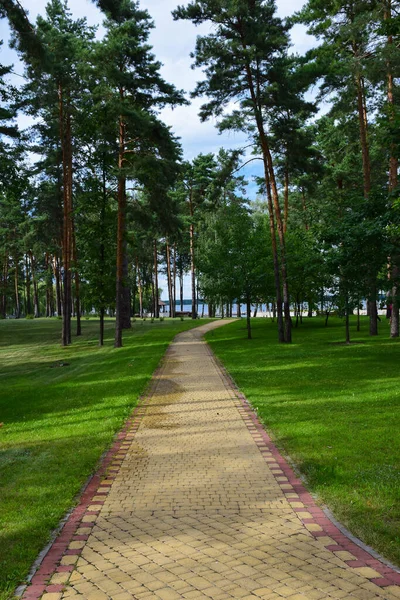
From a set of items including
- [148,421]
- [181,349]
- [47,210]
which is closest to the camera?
[148,421]

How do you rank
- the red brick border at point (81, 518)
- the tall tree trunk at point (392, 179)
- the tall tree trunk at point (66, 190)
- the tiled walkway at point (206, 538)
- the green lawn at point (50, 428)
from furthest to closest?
the tall tree trunk at point (66, 190) → the tall tree trunk at point (392, 179) → the green lawn at point (50, 428) → the red brick border at point (81, 518) → the tiled walkway at point (206, 538)

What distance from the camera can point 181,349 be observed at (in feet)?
77.6

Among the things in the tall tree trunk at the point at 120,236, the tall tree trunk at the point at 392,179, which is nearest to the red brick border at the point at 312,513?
the tall tree trunk at the point at 392,179

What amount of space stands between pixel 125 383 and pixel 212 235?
37465mm

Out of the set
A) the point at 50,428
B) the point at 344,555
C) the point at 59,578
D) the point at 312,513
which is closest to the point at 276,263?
the point at 50,428

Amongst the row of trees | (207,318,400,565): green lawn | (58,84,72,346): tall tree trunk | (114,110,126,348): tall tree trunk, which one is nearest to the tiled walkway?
(207,318,400,565): green lawn

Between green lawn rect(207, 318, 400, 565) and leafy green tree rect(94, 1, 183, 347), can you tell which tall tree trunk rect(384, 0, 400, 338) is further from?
leafy green tree rect(94, 1, 183, 347)

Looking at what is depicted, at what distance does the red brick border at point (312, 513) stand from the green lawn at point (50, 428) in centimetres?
253

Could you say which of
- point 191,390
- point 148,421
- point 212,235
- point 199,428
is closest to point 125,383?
point 191,390

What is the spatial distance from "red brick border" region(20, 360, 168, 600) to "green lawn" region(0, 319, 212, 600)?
0.13 metres

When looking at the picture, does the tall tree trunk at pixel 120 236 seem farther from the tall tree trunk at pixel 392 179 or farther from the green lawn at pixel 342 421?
the tall tree trunk at pixel 392 179

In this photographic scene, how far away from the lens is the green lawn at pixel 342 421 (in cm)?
540

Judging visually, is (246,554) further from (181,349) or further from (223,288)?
Answer: (223,288)

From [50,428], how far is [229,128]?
691 inches
